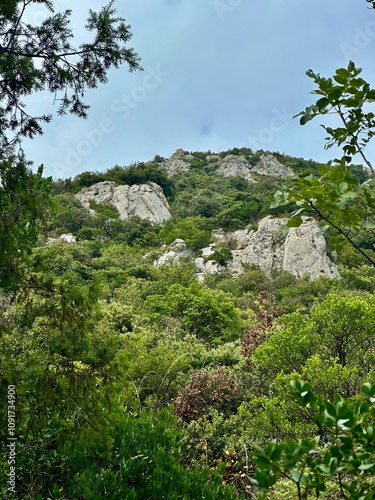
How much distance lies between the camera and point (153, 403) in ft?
32.5

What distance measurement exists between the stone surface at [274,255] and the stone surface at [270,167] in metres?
30.7

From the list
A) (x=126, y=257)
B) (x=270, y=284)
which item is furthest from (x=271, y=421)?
(x=126, y=257)

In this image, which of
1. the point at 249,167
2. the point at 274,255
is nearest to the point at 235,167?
the point at 249,167

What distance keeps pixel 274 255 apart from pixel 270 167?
37390mm

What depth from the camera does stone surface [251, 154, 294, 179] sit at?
69250mm

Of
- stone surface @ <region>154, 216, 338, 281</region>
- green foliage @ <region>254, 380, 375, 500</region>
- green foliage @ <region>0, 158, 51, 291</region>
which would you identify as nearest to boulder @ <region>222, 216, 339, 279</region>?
stone surface @ <region>154, 216, 338, 281</region>

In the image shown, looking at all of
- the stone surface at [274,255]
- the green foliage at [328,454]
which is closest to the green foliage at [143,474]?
the green foliage at [328,454]

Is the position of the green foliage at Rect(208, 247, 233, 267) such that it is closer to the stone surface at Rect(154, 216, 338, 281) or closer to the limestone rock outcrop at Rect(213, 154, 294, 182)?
the stone surface at Rect(154, 216, 338, 281)

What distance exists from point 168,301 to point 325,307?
1318 cm

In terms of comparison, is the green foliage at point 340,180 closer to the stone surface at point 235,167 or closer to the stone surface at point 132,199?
the stone surface at point 132,199

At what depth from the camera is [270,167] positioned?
236 ft

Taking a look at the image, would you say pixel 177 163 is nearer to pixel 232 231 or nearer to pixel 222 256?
pixel 232 231

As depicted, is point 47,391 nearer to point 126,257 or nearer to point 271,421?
point 271,421

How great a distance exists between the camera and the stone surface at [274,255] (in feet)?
116
